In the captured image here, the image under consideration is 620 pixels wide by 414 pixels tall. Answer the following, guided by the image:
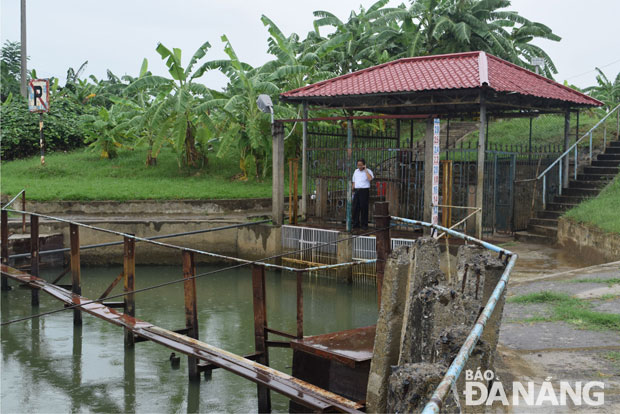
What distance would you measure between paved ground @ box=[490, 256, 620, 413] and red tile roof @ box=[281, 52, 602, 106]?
202 inches

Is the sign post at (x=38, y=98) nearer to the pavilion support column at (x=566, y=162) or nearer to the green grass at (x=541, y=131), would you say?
the green grass at (x=541, y=131)

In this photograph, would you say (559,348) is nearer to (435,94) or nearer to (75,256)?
(75,256)

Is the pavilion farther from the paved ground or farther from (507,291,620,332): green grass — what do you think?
(507,291,620,332): green grass

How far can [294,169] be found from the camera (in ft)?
49.8

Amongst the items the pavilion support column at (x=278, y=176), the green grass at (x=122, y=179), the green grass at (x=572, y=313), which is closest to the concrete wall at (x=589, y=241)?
the green grass at (x=572, y=313)

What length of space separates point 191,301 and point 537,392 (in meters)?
4.81

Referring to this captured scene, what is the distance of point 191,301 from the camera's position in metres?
8.62

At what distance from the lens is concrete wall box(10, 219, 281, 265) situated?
50.1 ft

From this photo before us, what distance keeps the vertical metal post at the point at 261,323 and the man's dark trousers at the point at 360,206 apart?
6562mm

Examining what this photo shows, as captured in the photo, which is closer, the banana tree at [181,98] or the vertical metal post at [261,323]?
the vertical metal post at [261,323]

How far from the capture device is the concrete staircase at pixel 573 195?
47.7 feet

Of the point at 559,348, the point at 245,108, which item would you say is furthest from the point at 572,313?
the point at 245,108

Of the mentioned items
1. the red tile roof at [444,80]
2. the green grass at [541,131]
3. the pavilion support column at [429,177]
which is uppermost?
the red tile roof at [444,80]

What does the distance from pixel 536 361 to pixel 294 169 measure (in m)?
9.82
